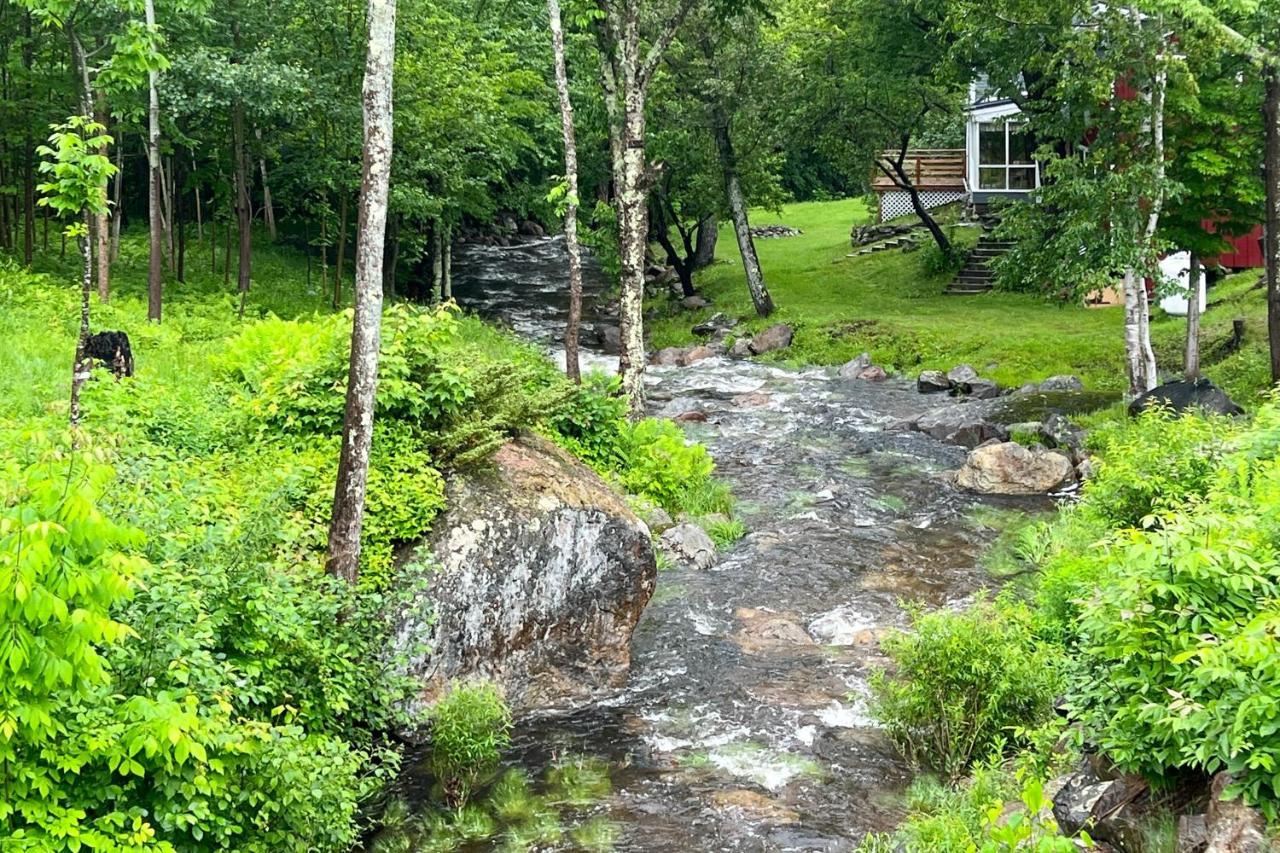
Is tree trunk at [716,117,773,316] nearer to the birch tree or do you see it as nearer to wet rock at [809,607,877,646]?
the birch tree

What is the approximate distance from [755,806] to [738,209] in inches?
1142

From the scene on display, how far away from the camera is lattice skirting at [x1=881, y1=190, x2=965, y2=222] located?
50688 mm

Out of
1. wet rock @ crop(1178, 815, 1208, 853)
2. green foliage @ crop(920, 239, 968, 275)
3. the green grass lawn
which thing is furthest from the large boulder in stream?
green foliage @ crop(920, 239, 968, 275)

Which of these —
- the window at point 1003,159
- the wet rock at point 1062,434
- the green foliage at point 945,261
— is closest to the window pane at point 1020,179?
the window at point 1003,159

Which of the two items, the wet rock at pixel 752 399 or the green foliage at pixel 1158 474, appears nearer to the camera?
the green foliage at pixel 1158 474

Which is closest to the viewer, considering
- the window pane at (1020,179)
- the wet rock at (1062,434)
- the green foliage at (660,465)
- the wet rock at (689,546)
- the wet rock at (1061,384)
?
the wet rock at (689,546)

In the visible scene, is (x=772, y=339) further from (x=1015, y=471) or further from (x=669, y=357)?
(x=1015, y=471)

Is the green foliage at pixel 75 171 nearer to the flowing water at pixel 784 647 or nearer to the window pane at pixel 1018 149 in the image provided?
the flowing water at pixel 784 647

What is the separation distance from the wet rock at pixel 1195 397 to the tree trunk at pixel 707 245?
26.9 m

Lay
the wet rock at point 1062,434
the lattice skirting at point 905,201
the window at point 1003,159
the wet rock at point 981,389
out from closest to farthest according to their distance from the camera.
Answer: the wet rock at point 1062,434 < the wet rock at point 981,389 < the window at point 1003,159 < the lattice skirting at point 905,201

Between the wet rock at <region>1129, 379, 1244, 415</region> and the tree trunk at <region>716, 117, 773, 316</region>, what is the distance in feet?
59.9

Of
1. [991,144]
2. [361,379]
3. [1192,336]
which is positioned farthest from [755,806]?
[991,144]

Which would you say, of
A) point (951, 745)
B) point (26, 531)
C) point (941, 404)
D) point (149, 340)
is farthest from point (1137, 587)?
point (941, 404)

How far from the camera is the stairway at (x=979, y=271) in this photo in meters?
38.4
